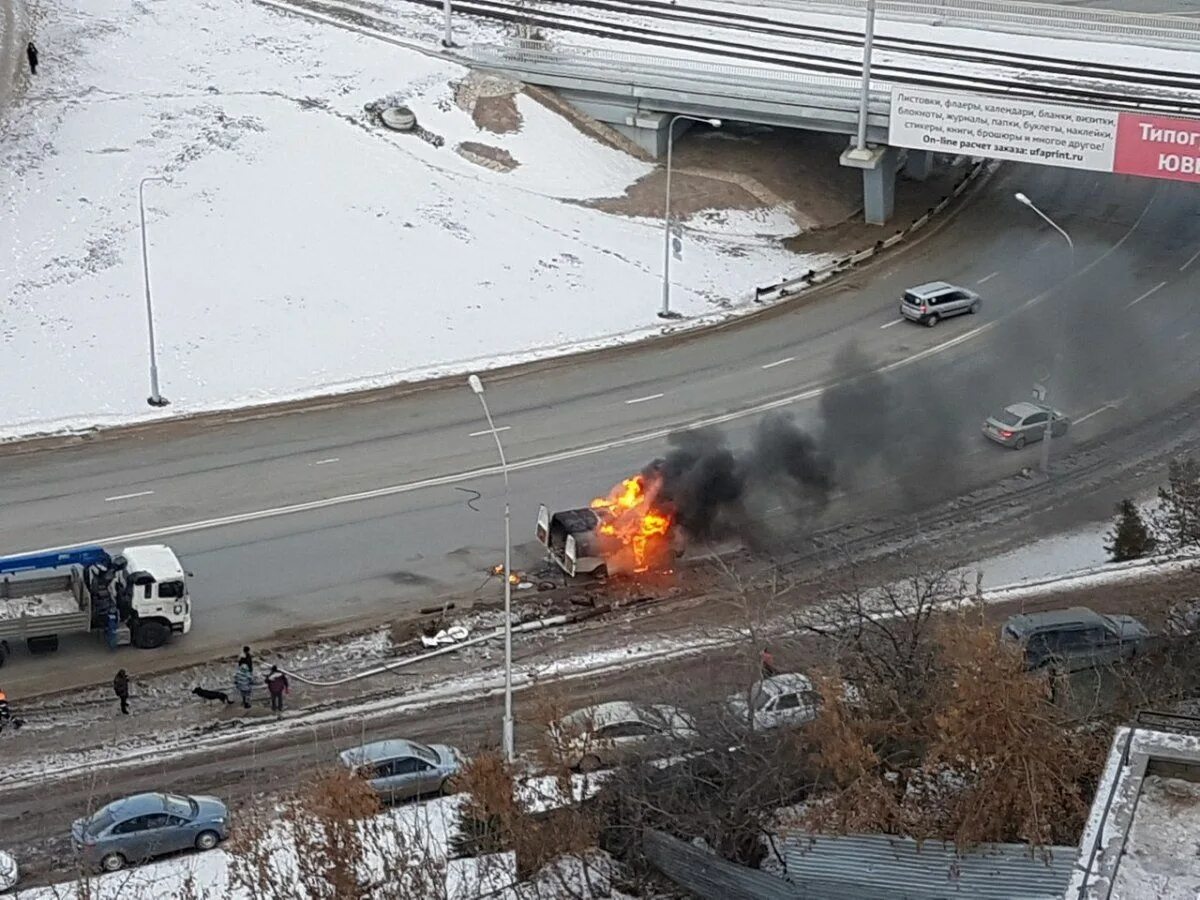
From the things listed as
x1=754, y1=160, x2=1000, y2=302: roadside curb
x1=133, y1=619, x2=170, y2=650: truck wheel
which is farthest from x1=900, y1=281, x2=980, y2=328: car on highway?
x1=133, y1=619, x2=170, y2=650: truck wheel

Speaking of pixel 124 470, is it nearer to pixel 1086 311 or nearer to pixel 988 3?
pixel 1086 311

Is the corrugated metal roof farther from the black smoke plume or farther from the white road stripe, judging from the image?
the white road stripe

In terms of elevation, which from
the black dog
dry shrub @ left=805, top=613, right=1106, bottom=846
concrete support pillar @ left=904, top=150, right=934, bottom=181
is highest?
concrete support pillar @ left=904, top=150, right=934, bottom=181

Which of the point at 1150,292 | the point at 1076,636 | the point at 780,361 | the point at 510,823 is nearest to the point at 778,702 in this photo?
the point at 510,823

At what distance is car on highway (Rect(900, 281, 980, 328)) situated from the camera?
145 feet

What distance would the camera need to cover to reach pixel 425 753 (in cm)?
2491

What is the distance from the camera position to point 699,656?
29000 mm

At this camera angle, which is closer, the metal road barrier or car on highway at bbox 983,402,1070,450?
car on highway at bbox 983,402,1070,450

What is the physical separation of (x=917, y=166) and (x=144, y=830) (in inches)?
1511

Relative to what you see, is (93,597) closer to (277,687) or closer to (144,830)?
(277,687)

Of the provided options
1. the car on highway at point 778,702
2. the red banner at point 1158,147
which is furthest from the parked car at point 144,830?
the red banner at point 1158,147

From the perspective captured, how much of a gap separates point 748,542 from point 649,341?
11.8 meters

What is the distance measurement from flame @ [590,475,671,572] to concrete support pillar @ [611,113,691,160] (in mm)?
23461

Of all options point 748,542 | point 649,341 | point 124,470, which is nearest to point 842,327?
point 649,341
